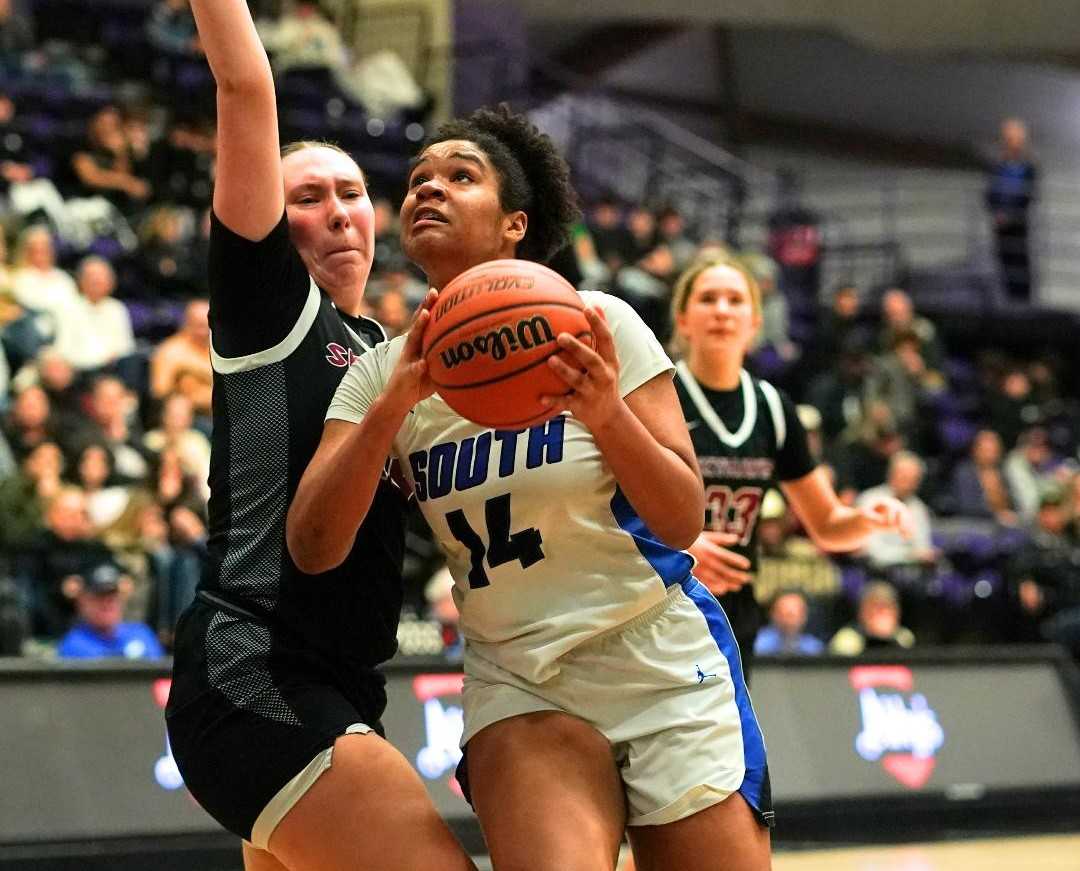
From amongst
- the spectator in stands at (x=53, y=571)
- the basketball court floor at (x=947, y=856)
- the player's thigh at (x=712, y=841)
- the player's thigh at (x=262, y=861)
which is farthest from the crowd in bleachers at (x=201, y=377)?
the player's thigh at (x=712, y=841)

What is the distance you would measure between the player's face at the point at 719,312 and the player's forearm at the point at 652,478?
6.75 feet

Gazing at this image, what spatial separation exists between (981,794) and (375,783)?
5.60 meters

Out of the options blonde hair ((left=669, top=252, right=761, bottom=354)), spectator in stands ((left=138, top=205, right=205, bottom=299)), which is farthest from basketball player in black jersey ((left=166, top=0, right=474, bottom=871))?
spectator in stands ((left=138, top=205, right=205, bottom=299))

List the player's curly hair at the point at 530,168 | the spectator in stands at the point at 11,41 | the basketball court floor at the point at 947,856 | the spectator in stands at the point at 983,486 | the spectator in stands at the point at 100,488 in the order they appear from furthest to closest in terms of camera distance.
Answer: the spectator in stands at the point at 983,486 → the spectator in stands at the point at 11,41 → the spectator in stands at the point at 100,488 → the basketball court floor at the point at 947,856 → the player's curly hair at the point at 530,168

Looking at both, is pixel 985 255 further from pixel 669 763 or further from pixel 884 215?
pixel 669 763

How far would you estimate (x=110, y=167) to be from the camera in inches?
454

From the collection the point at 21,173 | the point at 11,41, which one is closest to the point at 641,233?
the point at 11,41

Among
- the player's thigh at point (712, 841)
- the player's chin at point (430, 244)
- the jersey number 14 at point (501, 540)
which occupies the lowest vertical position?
the player's thigh at point (712, 841)

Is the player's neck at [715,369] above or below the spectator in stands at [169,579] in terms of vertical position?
above

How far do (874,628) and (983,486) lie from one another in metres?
4.55

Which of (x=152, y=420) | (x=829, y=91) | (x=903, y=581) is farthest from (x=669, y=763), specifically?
(x=829, y=91)

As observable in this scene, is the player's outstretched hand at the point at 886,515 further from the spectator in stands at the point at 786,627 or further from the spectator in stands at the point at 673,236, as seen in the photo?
the spectator in stands at the point at 673,236

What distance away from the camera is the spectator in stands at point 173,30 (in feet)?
44.5

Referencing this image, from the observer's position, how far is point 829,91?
1995 centimetres
